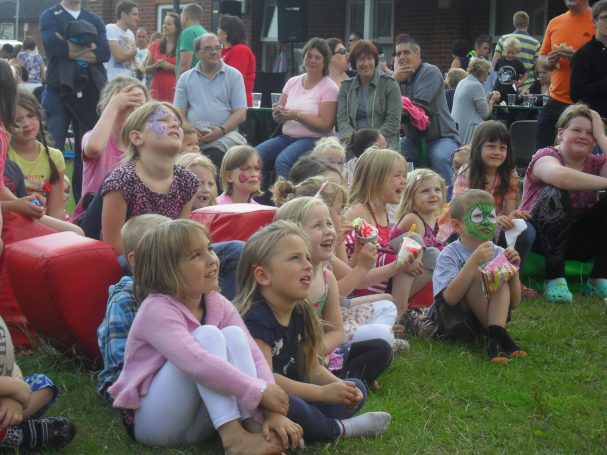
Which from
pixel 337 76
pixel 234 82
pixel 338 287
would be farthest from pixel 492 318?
pixel 337 76

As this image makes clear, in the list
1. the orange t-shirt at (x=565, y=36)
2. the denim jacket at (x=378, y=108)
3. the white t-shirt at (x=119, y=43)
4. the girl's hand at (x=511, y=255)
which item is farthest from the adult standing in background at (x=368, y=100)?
the white t-shirt at (x=119, y=43)

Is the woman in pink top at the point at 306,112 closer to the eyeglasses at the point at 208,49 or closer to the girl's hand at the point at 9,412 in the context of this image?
the eyeglasses at the point at 208,49

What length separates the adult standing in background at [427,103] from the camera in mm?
9202

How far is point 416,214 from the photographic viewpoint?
5.91 metres

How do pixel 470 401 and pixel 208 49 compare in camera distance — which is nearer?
pixel 470 401

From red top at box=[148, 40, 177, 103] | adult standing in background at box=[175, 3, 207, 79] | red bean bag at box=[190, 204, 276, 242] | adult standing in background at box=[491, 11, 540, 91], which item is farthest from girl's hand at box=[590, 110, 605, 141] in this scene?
adult standing in background at box=[491, 11, 540, 91]

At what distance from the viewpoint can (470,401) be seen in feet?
14.3

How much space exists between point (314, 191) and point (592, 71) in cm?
396

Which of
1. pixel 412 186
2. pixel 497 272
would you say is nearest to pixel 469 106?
pixel 412 186

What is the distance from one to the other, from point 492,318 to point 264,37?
703 inches

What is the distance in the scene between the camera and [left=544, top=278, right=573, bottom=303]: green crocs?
21.2 ft

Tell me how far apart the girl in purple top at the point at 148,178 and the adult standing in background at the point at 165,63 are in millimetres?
6591

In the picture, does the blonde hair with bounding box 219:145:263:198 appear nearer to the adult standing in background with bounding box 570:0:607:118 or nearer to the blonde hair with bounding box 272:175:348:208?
the blonde hair with bounding box 272:175:348:208

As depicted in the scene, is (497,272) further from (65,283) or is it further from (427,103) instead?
(427,103)
